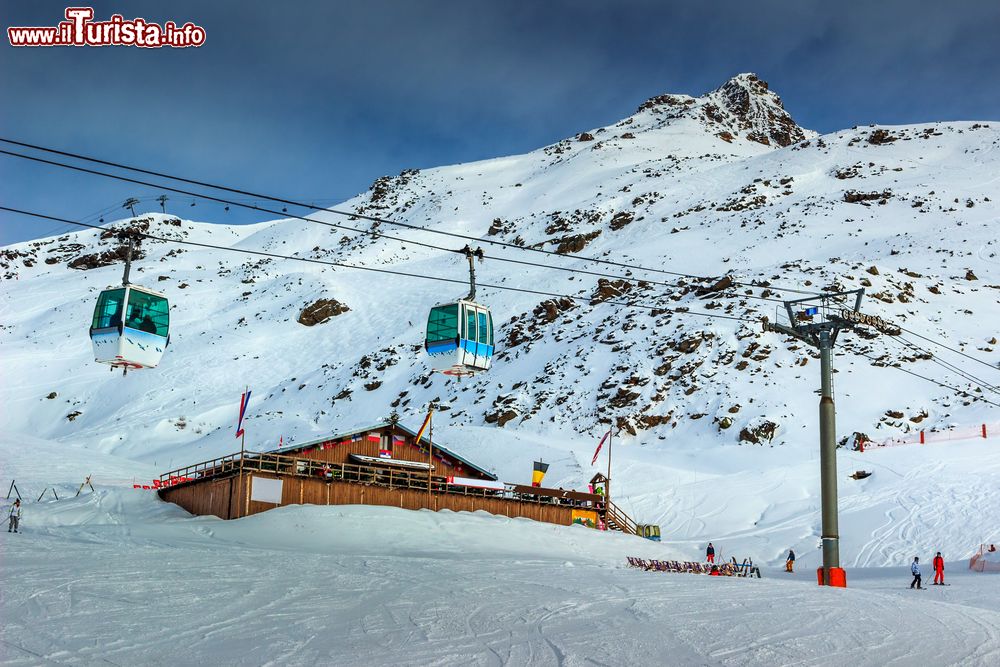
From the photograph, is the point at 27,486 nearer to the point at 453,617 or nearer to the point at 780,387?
the point at 453,617

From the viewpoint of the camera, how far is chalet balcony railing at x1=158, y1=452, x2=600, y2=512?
35875mm

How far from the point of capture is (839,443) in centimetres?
5416

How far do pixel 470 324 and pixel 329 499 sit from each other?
1525 centimetres

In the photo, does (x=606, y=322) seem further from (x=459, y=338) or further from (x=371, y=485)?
(x=459, y=338)

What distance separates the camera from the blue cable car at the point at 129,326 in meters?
22.5

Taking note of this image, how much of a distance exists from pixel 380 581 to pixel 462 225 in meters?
125

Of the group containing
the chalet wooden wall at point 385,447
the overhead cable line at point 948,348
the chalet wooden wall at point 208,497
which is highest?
the overhead cable line at point 948,348

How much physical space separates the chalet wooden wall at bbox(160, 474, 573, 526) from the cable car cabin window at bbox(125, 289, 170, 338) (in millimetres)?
12399

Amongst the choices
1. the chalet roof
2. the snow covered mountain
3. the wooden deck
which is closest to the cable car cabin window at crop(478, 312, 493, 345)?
the wooden deck

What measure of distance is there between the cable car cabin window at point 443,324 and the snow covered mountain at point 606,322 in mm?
21106

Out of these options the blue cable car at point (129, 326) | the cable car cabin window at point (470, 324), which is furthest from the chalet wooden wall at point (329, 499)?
the cable car cabin window at point (470, 324)

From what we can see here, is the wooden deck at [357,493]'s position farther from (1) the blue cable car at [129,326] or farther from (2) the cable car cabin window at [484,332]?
(2) the cable car cabin window at [484,332]

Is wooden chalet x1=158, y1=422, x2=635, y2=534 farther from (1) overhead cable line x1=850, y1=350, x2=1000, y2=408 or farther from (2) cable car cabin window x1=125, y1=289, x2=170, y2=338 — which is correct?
(1) overhead cable line x1=850, y1=350, x2=1000, y2=408

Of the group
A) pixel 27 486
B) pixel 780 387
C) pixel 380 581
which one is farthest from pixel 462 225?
pixel 380 581
